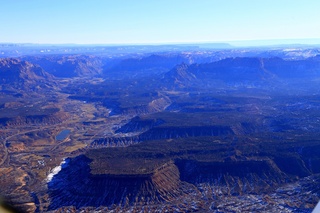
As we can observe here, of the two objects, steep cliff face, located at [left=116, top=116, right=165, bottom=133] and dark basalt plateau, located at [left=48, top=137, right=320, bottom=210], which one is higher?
dark basalt plateau, located at [left=48, top=137, right=320, bottom=210]

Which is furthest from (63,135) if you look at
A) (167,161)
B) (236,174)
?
(236,174)

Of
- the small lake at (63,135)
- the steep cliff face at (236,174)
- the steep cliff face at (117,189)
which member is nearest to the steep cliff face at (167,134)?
the small lake at (63,135)

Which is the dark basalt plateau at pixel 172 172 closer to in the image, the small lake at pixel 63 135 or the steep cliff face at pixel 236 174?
the steep cliff face at pixel 236 174

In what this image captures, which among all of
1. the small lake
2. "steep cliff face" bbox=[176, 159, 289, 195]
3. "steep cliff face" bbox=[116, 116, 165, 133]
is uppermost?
"steep cliff face" bbox=[176, 159, 289, 195]

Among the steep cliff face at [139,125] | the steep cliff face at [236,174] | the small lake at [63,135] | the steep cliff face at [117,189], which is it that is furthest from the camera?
the steep cliff face at [139,125]

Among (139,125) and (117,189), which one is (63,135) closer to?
(139,125)

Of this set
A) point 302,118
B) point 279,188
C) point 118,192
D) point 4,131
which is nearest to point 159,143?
point 118,192

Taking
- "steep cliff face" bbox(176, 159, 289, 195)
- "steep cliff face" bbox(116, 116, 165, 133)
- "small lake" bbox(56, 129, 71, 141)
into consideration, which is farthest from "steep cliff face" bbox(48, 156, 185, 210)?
"steep cliff face" bbox(116, 116, 165, 133)

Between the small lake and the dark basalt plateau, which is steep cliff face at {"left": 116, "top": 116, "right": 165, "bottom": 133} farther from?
the dark basalt plateau
